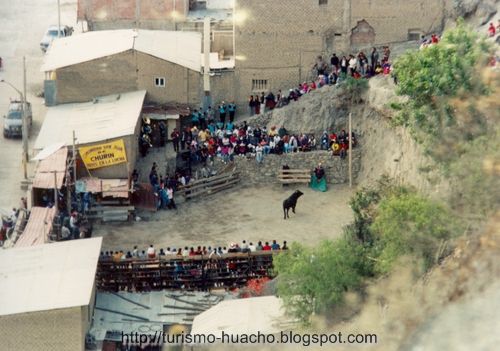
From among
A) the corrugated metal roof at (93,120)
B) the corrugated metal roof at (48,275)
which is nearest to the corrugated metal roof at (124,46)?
the corrugated metal roof at (93,120)

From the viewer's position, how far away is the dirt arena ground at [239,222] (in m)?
62.9

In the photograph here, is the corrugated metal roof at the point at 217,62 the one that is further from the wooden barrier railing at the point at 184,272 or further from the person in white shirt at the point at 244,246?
the wooden barrier railing at the point at 184,272

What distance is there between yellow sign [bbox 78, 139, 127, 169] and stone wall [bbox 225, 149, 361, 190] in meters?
4.89

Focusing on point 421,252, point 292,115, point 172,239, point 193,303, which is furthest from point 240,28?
point 421,252

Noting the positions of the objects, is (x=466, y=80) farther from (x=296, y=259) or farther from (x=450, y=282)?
(x=450, y=282)

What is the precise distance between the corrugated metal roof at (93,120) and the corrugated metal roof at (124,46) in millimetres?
1738

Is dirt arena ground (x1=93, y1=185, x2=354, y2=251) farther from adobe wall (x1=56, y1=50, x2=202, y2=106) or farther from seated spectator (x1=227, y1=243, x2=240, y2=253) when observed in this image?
adobe wall (x1=56, y1=50, x2=202, y2=106)

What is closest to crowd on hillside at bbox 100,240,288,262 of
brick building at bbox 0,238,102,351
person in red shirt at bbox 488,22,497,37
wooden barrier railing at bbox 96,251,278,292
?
wooden barrier railing at bbox 96,251,278,292

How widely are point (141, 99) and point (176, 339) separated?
1521 centimetres

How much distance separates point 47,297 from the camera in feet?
177

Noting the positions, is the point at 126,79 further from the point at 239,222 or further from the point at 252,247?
the point at 252,247

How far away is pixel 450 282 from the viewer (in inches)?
1732

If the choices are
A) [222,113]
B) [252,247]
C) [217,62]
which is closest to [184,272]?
[252,247]

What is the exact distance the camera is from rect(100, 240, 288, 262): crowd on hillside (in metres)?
60.1
